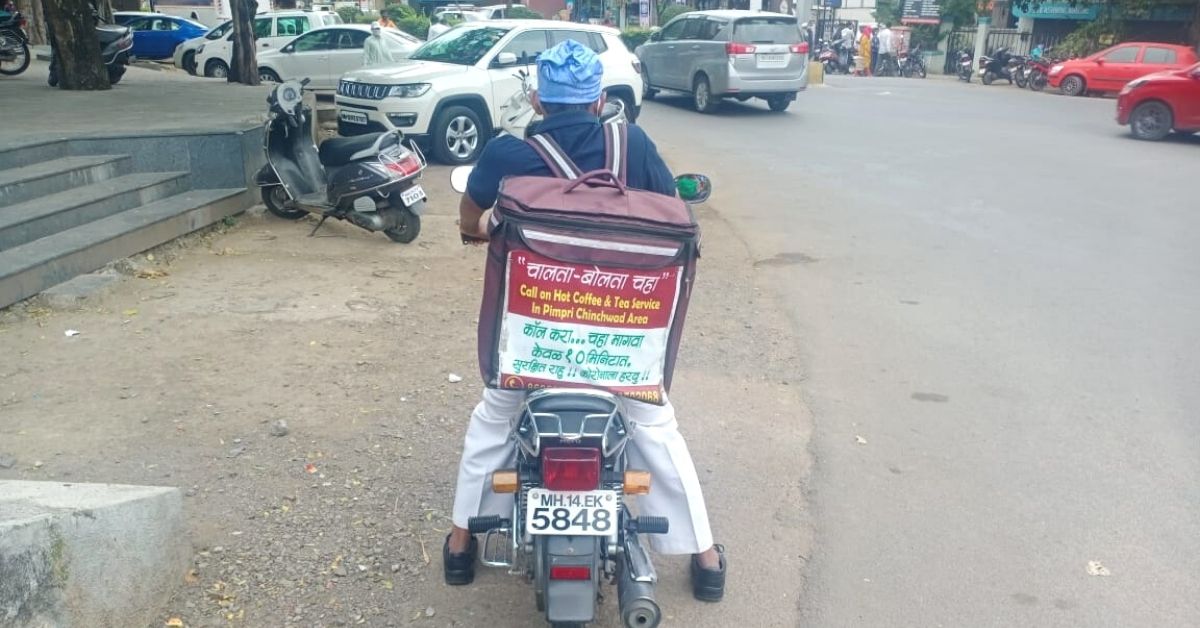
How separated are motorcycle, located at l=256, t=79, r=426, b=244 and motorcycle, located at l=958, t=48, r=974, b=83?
1091 inches

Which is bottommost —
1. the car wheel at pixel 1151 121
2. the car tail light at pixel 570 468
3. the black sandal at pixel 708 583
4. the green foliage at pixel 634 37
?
the black sandal at pixel 708 583

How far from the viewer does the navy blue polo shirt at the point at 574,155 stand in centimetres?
325

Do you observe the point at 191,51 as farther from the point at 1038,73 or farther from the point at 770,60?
the point at 1038,73

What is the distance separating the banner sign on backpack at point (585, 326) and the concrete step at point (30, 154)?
6.15 meters

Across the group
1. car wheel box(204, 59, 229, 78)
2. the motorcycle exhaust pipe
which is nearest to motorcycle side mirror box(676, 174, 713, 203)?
the motorcycle exhaust pipe

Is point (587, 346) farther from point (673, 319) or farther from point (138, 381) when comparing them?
point (138, 381)

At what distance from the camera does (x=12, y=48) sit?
1622cm

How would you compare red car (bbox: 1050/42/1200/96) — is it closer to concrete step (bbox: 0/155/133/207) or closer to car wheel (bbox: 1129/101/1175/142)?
car wheel (bbox: 1129/101/1175/142)

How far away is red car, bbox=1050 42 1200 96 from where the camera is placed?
→ 75.4 feet

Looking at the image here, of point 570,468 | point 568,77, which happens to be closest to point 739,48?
point 568,77

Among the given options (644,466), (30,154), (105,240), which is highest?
(30,154)

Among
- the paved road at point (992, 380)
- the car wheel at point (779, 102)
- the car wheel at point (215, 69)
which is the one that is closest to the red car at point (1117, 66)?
the car wheel at point (779, 102)

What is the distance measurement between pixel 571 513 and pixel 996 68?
30438 millimetres

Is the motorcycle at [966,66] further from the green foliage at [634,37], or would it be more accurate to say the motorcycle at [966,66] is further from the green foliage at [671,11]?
the green foliage at [671,11]
